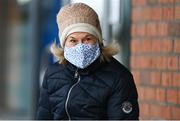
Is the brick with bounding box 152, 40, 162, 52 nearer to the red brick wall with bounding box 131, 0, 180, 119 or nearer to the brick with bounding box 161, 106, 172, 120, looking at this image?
the red brick wall with bounding box 131, 0, 180, 119

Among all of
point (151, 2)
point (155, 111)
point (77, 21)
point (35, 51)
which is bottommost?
point (155, 111)

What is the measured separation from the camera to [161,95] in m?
5.11

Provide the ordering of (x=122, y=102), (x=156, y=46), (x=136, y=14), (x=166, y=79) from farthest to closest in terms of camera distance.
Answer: (x=136, y=14) < (x=156, y=46) < (x=166, y=79) < (x=122, y=102)

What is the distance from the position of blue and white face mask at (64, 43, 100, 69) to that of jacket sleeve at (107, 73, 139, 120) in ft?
0.68

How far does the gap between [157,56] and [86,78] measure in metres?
1.55

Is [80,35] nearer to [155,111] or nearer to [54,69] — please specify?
[54,69]

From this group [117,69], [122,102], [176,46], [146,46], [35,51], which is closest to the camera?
[122,102]

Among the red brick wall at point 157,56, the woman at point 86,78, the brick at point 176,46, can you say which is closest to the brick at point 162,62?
the red brick wall at point 157,56

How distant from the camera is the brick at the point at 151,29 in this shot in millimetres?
5188

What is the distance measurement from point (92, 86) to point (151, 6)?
5.71 feet

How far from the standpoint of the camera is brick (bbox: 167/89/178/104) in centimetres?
495

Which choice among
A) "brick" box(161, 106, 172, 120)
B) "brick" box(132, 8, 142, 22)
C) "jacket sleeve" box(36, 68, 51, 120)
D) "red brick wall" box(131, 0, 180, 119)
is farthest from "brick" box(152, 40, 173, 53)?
"jacket sleeve" box(36, 68, 51, 120)

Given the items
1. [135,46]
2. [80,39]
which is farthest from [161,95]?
[80,39]

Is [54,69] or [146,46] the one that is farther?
[146,46]
